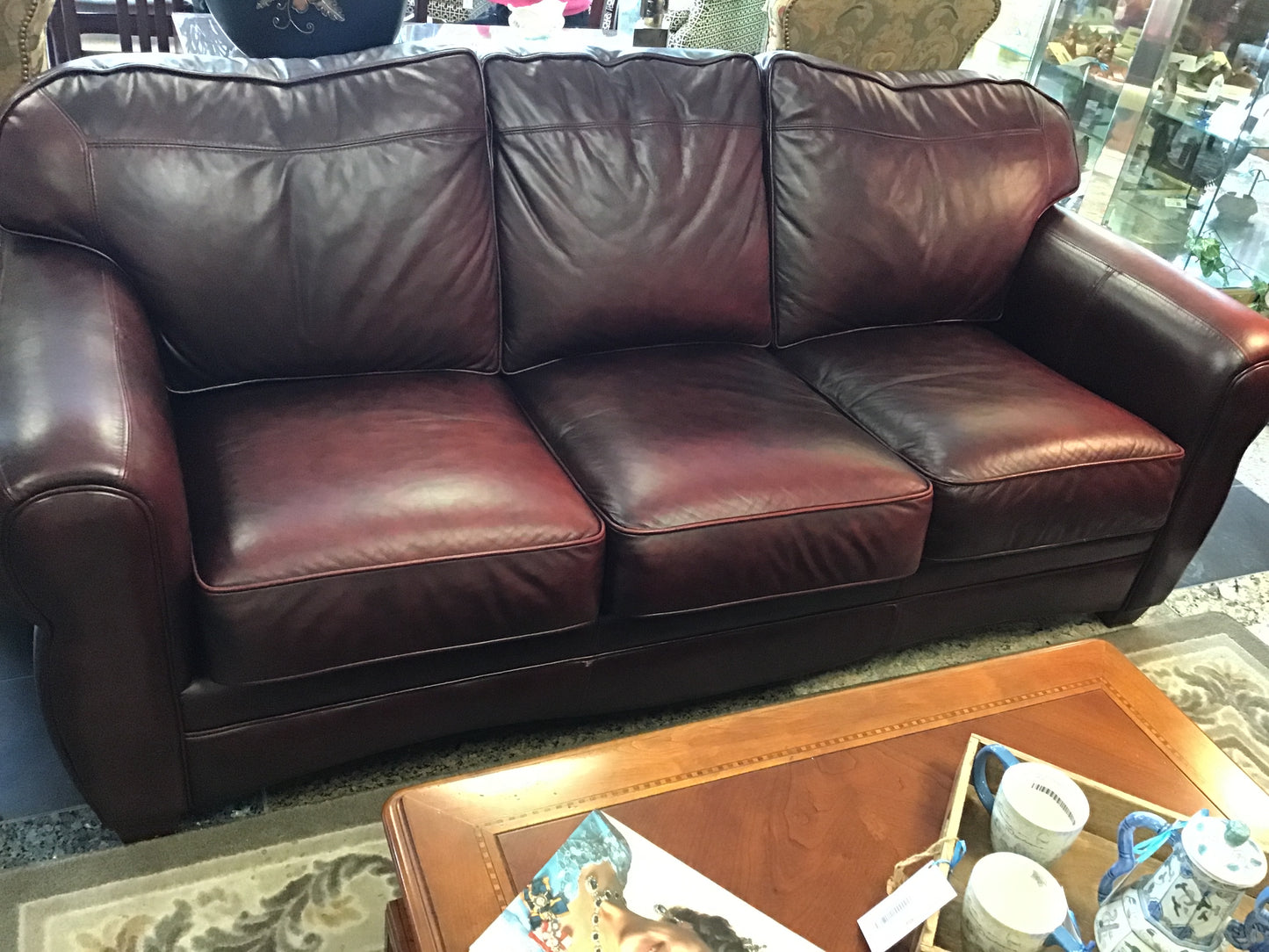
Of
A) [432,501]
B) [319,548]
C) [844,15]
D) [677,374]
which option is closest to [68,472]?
[319,548]

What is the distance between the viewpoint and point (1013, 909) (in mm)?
921

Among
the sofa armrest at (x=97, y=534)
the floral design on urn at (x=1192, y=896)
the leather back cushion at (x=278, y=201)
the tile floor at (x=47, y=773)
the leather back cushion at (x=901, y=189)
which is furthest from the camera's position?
the leather back cushion at (x=901, y=189)

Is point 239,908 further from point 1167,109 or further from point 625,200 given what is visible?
point 1167,109

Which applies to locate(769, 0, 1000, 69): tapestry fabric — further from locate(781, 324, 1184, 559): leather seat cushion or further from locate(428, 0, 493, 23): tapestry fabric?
locate(428, 0, 493, 23): tapestry fabric

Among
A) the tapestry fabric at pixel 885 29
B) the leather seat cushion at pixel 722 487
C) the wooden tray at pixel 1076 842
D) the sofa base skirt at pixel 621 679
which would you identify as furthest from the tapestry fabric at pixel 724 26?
the wooden tray at pixel 1076 842

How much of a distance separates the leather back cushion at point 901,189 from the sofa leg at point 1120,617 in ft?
2.13

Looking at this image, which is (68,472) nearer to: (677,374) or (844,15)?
(677,374)

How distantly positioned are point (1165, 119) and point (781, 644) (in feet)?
7.81

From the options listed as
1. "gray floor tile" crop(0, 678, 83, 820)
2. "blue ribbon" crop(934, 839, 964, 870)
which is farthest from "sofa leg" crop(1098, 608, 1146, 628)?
"gray floor tile" crop(0, 678, 83, 820)

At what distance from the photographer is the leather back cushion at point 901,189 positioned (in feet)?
6.41

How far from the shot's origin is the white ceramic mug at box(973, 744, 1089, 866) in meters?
0.99

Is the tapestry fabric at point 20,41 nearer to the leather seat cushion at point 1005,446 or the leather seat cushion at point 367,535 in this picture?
the leather seat cushion at point 367,535

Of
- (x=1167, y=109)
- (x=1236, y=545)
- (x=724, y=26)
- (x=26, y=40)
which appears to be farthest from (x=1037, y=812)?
(x=1167, y=109)

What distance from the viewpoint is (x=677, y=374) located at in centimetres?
178
